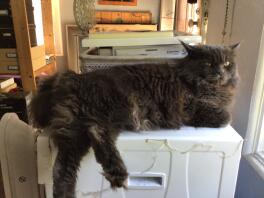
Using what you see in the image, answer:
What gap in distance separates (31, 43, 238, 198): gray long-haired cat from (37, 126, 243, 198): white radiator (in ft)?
0.14

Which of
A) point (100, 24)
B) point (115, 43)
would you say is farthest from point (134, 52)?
point (100, 24)

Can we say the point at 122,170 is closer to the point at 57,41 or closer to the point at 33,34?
the point at 33,34

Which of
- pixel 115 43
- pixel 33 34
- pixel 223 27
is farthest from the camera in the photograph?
pixel 33 34

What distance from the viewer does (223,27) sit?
117 centimetres

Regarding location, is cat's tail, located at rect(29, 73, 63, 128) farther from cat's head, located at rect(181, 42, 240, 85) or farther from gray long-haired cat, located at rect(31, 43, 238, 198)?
cat's head, located at rect(181, 42, 240, 85)

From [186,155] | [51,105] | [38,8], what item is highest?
[38,8]

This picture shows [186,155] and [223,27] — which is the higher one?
[223,27]

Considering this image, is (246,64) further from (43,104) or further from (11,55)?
(11,55)

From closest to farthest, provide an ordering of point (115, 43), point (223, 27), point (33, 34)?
point (115, 43), point (223, 27), point (33, 34)

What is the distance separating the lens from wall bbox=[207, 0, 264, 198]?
87 cm

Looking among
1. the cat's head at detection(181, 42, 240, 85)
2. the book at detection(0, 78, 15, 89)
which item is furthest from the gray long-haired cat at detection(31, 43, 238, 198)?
the book at detection(0, 78, 15, 89)

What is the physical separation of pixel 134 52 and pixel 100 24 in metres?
1.93

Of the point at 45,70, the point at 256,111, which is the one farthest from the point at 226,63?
the point at 45,70

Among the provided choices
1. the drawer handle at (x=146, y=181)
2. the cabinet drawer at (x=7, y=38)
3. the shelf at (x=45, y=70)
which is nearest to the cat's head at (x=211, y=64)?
the drawer handle at (x=146, y=181)
